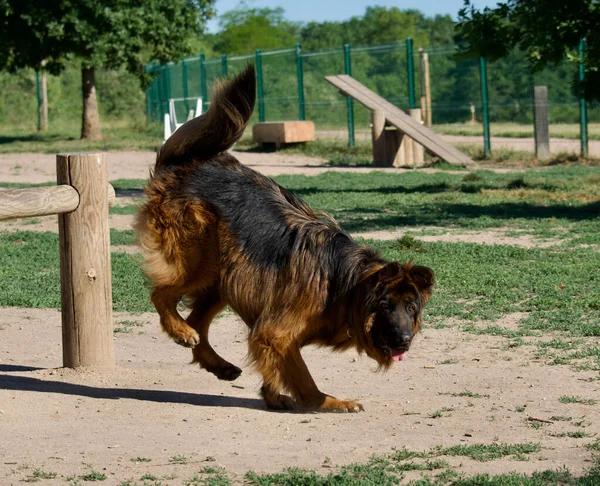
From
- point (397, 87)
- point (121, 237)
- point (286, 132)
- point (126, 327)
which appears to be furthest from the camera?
point (397, 87)

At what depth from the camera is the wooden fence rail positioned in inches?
250

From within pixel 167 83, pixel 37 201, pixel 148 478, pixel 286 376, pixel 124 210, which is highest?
pixel 167 83

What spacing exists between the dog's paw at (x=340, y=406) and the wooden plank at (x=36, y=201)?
7.13ft

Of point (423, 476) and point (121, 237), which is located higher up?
point (121, 237)

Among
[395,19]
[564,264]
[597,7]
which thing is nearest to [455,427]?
[564,264]

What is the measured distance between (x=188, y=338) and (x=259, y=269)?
71cm

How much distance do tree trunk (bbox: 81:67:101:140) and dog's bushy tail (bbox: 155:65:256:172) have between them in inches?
1002

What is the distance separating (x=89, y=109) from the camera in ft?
101

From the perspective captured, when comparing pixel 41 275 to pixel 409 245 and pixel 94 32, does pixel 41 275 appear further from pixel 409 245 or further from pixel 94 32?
pixel 94 32

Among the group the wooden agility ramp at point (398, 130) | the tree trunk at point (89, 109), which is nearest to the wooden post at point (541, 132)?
the wooden agility ramp at point (398, 130)

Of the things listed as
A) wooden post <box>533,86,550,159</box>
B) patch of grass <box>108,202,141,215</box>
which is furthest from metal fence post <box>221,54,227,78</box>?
patch of grass <box>108,202,141,215</box>

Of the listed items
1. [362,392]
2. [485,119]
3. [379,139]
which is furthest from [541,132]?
[362,392]

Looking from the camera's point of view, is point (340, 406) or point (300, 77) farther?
point (300, 77)

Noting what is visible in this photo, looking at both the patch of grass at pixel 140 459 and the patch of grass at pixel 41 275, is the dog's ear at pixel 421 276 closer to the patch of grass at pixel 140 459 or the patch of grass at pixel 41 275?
the patch of grass at pixel 140 459
